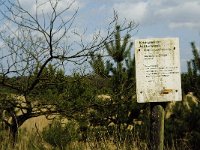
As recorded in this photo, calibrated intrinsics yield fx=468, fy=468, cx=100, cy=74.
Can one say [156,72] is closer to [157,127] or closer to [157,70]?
[157,70]

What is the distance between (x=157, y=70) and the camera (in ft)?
14.5

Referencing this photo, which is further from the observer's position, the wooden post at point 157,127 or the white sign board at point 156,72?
the wooden post at point 157,127

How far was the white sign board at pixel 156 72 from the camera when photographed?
14.5 ft

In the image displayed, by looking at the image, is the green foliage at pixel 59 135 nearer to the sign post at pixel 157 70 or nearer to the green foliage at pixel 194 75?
the green foliage at pixel 194 75

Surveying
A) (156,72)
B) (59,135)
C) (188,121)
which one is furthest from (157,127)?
(188,121)

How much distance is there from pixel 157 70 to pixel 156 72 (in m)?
0.02

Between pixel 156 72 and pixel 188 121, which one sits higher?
pixel 156 72

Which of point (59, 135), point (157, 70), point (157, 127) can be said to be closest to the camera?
point (157, 70)

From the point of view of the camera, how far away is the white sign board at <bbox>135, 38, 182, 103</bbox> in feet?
14.5

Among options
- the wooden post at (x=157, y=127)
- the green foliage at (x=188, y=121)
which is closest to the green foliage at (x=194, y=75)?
the green foliage at (x=188, y=121)

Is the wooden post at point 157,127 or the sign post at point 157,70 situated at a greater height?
the sign post at point 157,70

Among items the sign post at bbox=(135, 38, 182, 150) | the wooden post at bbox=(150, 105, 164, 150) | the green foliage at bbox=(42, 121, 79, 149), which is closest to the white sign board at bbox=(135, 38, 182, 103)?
the sign post at bbox=(135, 38, 182, 150)

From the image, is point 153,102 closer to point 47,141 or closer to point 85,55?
point 85,55

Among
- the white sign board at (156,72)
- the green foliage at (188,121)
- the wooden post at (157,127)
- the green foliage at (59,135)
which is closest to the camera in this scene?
the white sign board at (156,72)
